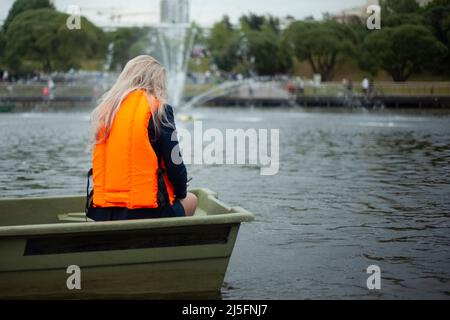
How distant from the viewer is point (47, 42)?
2473 inches

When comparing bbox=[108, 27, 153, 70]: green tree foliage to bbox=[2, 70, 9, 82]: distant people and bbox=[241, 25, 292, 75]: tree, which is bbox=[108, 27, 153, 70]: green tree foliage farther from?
bbox=[2, 70, 9, 82]: distant people

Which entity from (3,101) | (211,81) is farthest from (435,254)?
(211,81)

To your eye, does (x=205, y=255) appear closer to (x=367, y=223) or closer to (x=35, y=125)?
(x=367, y=223)

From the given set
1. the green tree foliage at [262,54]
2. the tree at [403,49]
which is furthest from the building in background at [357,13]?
the green tree foliage at [262,54]

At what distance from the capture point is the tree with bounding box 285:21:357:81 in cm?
4588

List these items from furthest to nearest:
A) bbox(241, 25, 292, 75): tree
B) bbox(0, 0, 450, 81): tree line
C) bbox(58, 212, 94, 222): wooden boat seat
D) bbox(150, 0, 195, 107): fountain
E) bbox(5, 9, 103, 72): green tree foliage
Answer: bbox(241, 25, 292, 75): tree, bbox(150, 0, 195, 107): fountain, bbox(5, 9, 103, 72): green tree foliage, bbox(0, 0, 450, 81): tree line, bbox(58, 212, 94, 222): wooden boat seat

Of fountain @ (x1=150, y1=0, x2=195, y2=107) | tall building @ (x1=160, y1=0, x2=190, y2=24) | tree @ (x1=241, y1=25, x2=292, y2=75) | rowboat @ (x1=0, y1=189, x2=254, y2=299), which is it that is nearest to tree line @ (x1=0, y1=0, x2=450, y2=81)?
tree @ (x1=241, y1=25, x2=292, y2=75)

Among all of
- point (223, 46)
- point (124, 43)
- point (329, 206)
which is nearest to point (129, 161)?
point (329, 206)

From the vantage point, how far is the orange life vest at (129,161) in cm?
698

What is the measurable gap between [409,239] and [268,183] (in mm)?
5969

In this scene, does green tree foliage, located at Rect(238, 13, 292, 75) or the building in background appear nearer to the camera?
the building in background

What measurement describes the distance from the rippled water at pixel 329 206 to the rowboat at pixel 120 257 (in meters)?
0.56

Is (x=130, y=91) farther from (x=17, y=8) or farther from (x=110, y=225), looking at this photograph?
(x=17, y=8)

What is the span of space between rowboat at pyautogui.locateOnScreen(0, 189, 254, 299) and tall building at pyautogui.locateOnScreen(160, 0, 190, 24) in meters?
74.0
